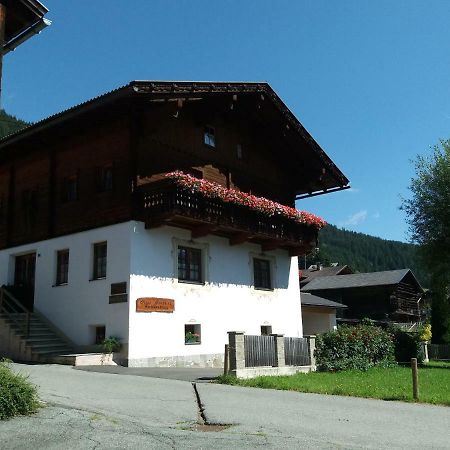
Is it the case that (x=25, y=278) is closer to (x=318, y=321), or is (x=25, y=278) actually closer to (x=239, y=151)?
(x=239, y=151)

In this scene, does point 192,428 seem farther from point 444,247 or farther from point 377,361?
point 444,247

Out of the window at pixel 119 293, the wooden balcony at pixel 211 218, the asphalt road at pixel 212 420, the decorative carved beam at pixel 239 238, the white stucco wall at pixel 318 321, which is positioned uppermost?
the wooden balcony at pixel 211 218

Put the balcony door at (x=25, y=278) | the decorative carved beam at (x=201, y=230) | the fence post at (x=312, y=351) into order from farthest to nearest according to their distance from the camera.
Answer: the balcony door at (x=25, y=278) → the decorative carved beam at (x=201, y=230) → the fence post at (x=312, y=351)

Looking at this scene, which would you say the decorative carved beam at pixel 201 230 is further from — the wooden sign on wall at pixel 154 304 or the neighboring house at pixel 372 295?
the neighboring house at pixel 372 295

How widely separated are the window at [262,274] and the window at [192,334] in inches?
166

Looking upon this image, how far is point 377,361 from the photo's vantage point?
21.8 meters

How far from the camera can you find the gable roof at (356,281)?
54.0m

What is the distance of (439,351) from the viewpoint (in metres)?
41.2

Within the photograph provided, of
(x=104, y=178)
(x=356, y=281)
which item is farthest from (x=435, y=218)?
(x=356, y=281)

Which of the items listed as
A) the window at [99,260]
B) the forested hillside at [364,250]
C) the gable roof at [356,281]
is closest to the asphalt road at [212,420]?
the window at [99,260]

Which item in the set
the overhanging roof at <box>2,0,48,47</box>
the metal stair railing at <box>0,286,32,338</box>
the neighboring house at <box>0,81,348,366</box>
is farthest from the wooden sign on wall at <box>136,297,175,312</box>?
the overhanging roof at <box>2,0,48,47</box>

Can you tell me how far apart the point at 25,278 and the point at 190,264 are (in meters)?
7.25

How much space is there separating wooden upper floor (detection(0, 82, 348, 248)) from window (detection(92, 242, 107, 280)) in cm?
83

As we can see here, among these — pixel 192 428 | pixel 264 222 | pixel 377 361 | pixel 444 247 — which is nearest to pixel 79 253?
pixel 264 222
